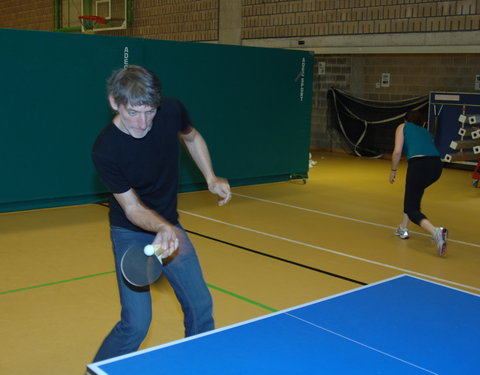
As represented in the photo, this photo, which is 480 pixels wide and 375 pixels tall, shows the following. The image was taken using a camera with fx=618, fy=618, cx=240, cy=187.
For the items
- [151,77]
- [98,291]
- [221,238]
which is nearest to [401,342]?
[151,77]

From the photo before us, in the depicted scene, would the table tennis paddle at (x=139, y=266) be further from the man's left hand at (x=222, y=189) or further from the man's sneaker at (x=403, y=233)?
the man's sneaker at (x=403, y=233)

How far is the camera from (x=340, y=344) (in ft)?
8.00

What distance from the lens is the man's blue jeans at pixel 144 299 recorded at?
8.95ft

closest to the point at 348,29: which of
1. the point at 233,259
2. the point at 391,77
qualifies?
the point at 391,77

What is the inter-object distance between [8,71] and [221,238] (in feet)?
10.5

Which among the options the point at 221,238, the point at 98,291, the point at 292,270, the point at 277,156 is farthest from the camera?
the point at 277,156

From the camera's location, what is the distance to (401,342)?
8.17ft

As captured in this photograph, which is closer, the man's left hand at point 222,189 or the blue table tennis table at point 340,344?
the blue table tennis table at point 340,344

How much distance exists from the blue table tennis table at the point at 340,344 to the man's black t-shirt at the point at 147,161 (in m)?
0.67

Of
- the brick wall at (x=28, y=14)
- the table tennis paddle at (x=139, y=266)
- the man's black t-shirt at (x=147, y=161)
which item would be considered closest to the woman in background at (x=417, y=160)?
the man's black t-shirt at (x=147, y=161)

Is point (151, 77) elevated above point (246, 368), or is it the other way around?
point (151, 77)

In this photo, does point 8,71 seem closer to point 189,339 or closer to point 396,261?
point 396,261

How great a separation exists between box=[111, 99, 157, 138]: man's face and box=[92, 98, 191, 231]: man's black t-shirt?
0.04 meters

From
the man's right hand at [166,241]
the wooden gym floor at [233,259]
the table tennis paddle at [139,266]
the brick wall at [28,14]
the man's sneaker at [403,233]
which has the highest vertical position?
the brick wall at [28,14]
